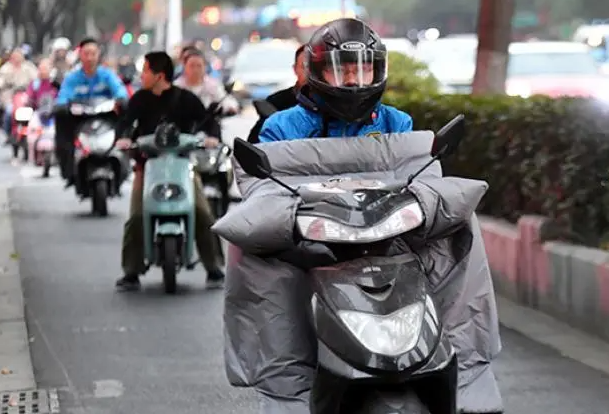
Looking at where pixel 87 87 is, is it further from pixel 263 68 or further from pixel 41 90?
pixel 263 68

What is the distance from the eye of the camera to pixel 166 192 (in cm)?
1154

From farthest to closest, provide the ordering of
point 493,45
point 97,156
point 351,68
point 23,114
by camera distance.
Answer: point 23,114 → point 97,156 → point 493,45 → point 351,68

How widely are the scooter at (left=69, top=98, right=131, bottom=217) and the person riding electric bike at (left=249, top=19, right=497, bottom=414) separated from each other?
10.7m

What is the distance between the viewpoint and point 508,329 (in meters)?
10.1

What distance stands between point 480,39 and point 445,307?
10470mm

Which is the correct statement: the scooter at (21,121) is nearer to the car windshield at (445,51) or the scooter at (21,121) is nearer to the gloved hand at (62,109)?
the car windshield at (445,51)

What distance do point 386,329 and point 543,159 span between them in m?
5.59

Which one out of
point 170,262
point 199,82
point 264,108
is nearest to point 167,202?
point 170,262

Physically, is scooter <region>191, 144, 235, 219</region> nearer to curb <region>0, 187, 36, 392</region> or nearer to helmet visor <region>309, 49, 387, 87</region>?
curb <region>0, 187, 36, 392</region>

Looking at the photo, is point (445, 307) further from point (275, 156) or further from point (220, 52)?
point (220, 52)

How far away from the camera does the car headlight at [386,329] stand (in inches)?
212

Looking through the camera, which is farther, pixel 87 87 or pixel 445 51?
pixel 445 51

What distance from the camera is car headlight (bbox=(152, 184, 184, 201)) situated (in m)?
11.5

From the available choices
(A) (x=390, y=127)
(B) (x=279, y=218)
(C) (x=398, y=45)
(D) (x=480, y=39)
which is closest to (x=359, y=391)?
(B) (x=279, y=218)
